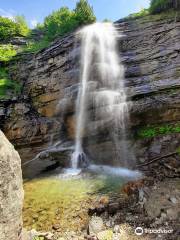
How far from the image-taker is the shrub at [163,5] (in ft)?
61.2

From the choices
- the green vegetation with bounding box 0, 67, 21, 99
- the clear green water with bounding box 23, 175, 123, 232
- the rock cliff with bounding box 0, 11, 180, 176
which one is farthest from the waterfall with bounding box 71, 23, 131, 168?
the green vegetation with bounding box 0, 67, 21, 99

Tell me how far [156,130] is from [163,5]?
11.5m

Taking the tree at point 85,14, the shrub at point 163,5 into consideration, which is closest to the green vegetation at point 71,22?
the tree at point 85,14

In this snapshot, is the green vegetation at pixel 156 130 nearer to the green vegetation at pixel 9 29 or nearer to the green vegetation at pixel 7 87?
the green vegetation at pixel 7 87

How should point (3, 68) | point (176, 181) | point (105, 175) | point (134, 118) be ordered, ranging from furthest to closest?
point (3, 68) < point (134, 118) < point (105, 175) < point (176, 181)

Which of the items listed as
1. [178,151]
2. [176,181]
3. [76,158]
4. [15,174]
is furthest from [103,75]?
[15,174]

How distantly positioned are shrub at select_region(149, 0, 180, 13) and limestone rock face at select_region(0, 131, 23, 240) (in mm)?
17791

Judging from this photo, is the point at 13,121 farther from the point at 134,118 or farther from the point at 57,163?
the point at 134,118

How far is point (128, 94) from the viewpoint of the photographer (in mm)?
13875

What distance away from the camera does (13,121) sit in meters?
15.9

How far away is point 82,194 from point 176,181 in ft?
12.1

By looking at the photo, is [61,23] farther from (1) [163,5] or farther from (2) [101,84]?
(2) [101,84]

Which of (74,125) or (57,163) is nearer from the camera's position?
(57,163)

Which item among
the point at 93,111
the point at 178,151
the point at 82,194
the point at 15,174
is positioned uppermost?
the point at 93,111
